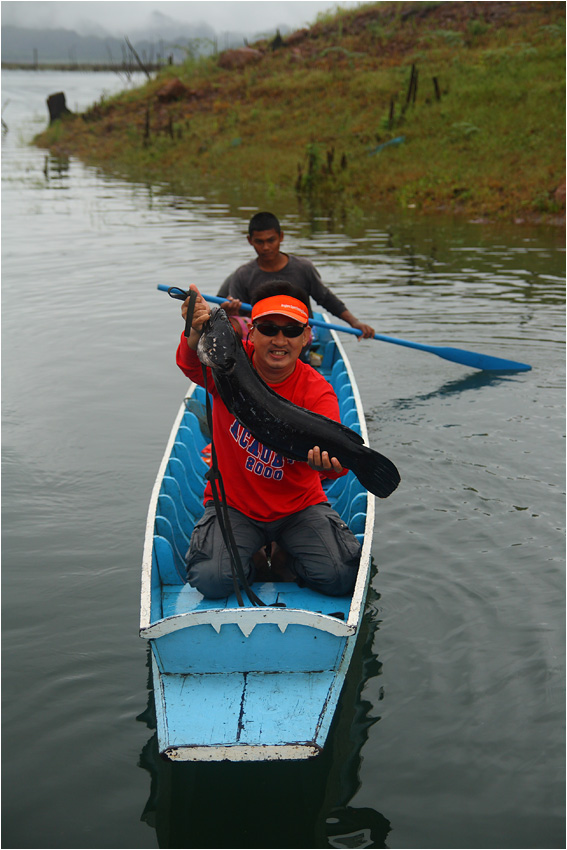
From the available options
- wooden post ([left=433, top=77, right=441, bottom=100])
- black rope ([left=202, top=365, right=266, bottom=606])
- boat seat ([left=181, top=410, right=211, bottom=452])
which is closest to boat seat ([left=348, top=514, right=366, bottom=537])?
black rope ([left=202, top=365, right=266, bottom=606])

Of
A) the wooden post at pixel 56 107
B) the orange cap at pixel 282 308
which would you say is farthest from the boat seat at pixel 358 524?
the wooden post at pixel 56 107

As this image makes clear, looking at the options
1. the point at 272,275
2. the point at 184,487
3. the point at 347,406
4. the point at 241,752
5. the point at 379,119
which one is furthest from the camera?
the point at 379,119

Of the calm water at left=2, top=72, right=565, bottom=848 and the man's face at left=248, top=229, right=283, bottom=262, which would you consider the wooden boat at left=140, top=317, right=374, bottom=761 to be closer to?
the calm water at left=2, top=72, right=565, bottom=848

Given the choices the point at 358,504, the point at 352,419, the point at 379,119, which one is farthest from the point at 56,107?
the point at 358,504

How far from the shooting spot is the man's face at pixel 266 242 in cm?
732

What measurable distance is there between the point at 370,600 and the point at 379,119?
25.5 m

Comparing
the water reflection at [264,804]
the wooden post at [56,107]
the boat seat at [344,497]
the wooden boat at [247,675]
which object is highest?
the wooden post at [56,107]

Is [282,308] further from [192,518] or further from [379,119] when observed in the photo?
[379,119]

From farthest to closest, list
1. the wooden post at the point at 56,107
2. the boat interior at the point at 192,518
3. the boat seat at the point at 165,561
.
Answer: the wooden post at the point at 56,107 → the boat seat at the point at 165,561 → the boat interior at the point at 192,518

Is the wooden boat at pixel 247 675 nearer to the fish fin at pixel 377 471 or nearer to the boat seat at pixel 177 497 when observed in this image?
the fish fin at pixel 377 471

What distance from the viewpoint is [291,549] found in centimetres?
436

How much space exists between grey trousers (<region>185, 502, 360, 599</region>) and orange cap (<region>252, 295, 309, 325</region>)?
1128mm

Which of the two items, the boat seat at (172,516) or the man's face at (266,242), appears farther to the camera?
the man's face at (266,242)

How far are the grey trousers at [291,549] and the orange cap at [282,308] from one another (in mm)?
1128
